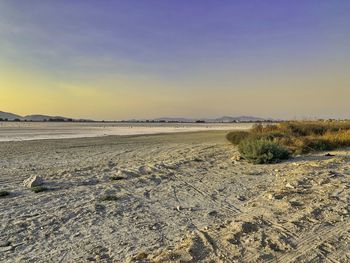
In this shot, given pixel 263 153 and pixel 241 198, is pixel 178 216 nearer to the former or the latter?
pixel 241 198

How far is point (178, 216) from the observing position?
24.5 feet

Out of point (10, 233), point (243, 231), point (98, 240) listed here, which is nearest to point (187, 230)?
point (243, 231)

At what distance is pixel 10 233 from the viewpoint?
6.47 metres

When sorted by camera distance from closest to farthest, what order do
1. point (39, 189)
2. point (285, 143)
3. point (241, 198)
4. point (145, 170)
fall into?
point (241, 198) < point (39, 189) < point (145, 170) < point (285, 143)

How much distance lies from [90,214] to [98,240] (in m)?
1.55

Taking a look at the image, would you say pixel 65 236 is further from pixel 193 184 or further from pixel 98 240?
pixel 193 184

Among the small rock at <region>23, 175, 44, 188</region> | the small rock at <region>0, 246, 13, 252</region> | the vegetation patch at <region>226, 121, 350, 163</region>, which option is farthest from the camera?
the vegetation patch at <region>226, 121, 350, 163</region>

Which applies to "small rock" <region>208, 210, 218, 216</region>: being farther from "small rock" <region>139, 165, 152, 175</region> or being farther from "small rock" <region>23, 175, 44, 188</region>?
"small rock" <region>139, 165, 152, 175</region>

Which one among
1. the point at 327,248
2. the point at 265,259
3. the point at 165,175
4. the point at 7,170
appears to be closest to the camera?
the point at 265,259

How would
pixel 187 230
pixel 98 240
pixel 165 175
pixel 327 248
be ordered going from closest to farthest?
pixel 327 248
pixel 98 240
pixel 187 230
pixel 165 175

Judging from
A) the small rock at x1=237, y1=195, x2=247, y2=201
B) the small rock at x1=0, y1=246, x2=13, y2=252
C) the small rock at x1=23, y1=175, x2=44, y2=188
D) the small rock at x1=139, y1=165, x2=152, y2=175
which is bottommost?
the small rock at x1=0, y1=246, x2=13, y2=252

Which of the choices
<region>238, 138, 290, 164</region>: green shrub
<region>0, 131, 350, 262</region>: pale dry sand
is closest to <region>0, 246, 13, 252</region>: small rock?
<region>0, 131, 350, 262</region>: pale dry sand

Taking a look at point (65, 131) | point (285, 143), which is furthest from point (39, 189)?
point (65, 131)

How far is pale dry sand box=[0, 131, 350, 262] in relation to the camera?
5.47 meters
